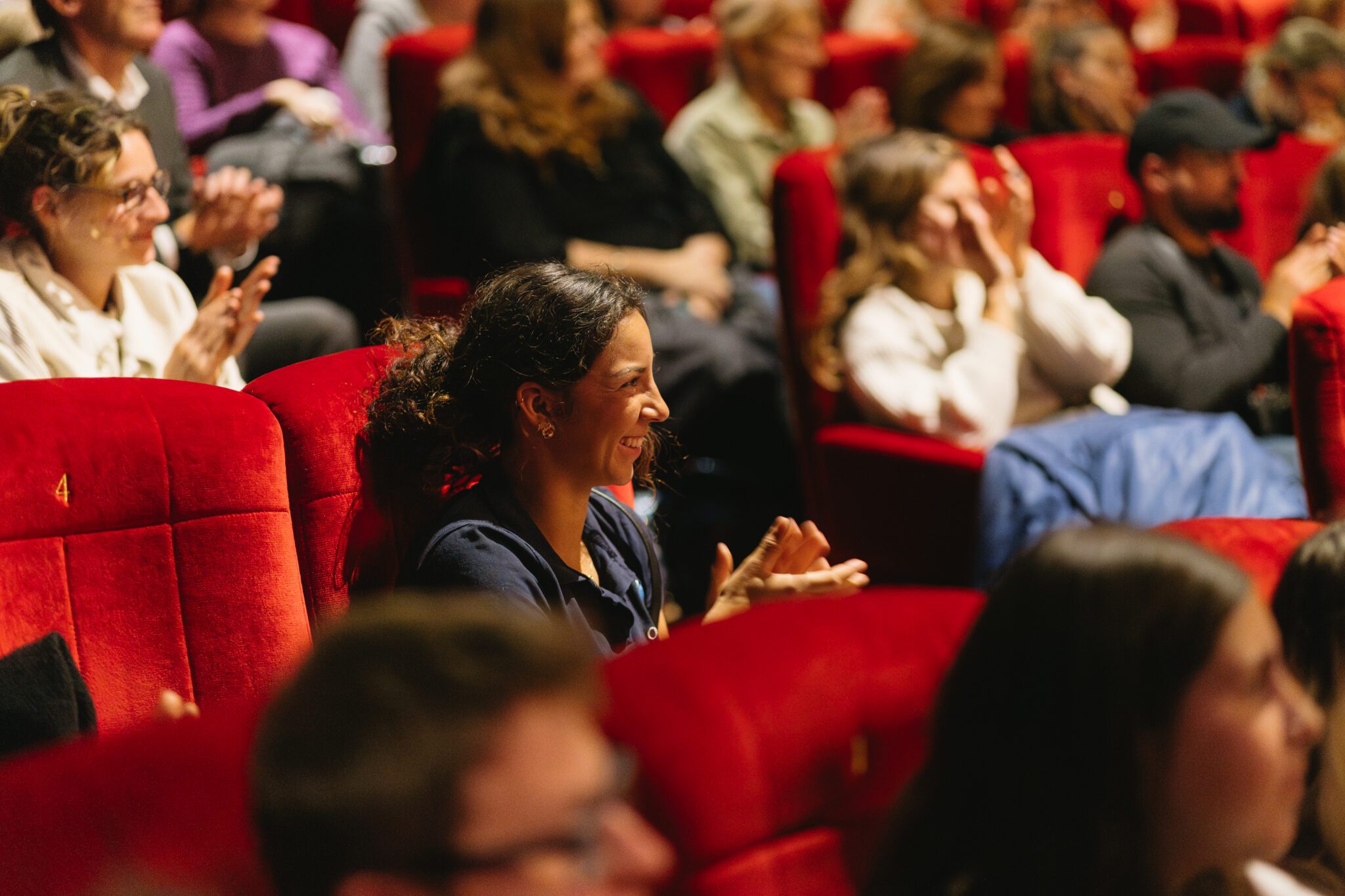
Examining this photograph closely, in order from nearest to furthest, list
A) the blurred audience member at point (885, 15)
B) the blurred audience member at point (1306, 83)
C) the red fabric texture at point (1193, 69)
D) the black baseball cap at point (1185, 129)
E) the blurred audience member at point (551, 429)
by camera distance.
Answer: the blurred audience member at point (551, 429), the black baseball cap at point (1185, 129), the blurred audience member at point (1306, 83), the red fabric texture at point (1193, 69), the blurred audience member at point (885, 15)

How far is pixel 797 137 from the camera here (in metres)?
2.52

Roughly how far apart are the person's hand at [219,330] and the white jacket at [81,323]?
0.03 m

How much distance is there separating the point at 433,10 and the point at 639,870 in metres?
2.39

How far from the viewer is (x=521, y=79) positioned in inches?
79.7

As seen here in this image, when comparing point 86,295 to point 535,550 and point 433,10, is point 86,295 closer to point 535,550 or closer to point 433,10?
point 535,550

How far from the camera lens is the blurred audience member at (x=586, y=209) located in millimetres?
1975

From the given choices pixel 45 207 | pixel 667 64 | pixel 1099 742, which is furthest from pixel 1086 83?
pixel 1099 742

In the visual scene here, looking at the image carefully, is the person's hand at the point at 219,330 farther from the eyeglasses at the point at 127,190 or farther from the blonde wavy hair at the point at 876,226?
the blonde wavy hair at the point at 876,226

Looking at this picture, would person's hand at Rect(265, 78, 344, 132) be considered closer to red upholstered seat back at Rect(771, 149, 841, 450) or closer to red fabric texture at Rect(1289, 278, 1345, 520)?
red upholstered seat back at Rect(771, 149, 841, 450)

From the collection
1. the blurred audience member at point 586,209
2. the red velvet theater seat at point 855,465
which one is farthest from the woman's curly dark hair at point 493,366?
the blurred audience member at point 586,209

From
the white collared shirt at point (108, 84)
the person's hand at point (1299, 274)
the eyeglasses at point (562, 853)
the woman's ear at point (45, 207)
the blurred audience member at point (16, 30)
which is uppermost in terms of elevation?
the blurred audience member at point (16, 30)

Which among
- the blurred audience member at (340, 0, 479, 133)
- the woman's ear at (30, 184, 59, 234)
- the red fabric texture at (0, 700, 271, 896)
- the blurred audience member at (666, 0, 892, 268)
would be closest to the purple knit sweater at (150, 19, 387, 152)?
the blurred audience member at (340, 0, 479, 133)

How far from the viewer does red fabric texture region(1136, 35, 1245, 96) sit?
3059 millimetres

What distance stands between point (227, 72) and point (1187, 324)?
1.43m
